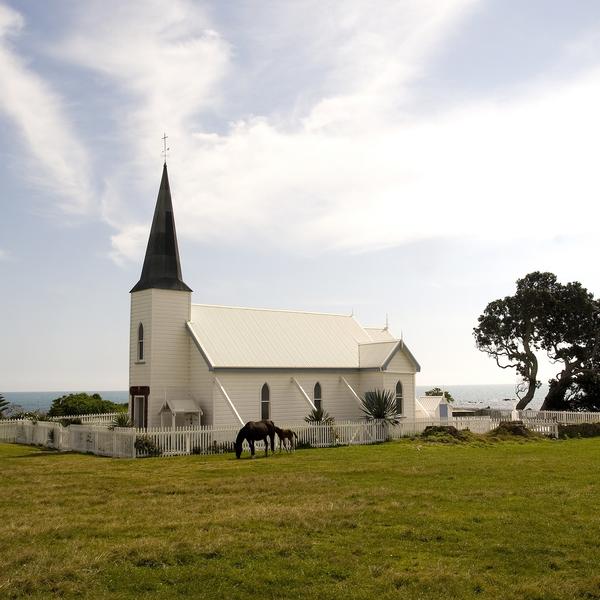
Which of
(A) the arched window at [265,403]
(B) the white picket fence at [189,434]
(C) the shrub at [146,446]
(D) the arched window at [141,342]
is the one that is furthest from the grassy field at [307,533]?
(A) the arched window at [265,403]

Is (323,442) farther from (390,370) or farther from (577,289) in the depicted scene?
(577,289)

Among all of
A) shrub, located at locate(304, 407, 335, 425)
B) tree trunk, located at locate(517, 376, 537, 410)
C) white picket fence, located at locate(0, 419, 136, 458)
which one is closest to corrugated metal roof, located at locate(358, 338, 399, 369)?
shrub, located at locate(304, 407, 335, 425)

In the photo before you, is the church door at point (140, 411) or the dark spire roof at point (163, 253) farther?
the dark spire roof at point (163, 253)

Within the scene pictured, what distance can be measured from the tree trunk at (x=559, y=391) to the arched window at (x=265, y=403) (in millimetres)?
28523

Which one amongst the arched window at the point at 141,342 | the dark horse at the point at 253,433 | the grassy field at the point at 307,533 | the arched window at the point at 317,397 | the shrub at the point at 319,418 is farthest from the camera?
the arched window at the point at 317,397

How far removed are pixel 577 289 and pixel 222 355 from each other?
3228 cm

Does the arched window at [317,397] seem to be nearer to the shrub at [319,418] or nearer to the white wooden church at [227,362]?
the white wooden church at [227,362]

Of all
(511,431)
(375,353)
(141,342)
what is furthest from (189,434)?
(511,431)

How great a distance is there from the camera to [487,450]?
1226 inches

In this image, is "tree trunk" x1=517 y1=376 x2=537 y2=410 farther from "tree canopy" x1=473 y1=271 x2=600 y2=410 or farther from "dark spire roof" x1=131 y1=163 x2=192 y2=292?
"dark spire roof" x1=131 y1=163 x2=192 y2=292

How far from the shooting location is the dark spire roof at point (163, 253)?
3728 cm

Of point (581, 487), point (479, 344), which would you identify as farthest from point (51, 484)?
point (479, 344)

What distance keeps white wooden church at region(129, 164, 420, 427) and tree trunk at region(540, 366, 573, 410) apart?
19.9m

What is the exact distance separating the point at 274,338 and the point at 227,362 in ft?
15.6
